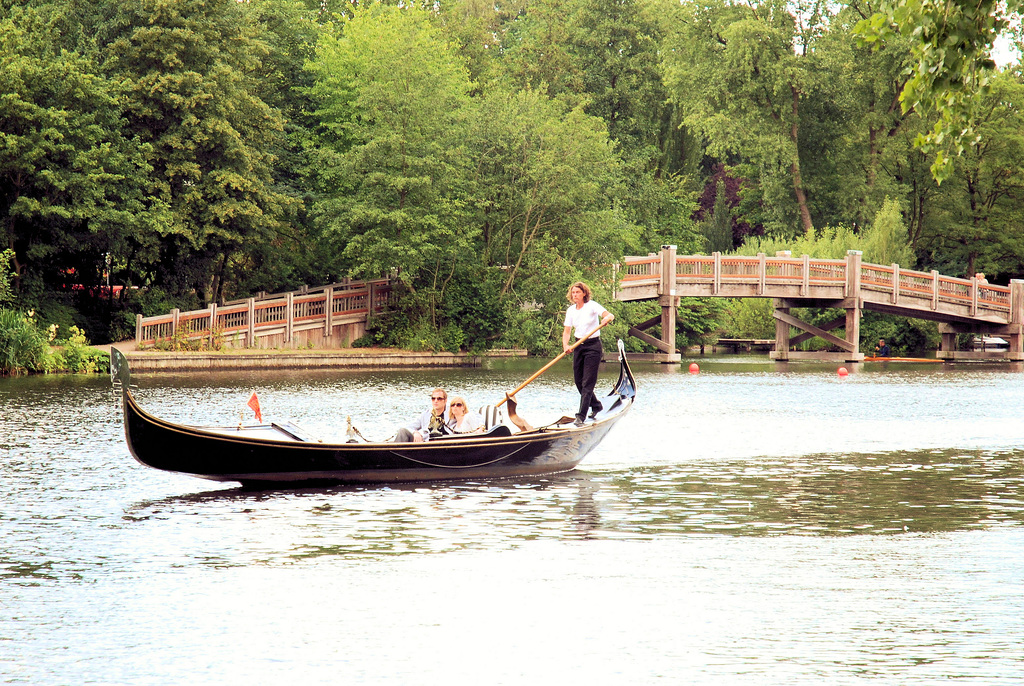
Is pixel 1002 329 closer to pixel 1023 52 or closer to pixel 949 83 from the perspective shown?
pixel 1023 52

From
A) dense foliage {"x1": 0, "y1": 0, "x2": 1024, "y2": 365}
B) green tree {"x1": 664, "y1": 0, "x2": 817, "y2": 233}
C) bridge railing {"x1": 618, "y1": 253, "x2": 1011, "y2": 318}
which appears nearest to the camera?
dense foliage {"x1": 0, "y1": 0, "x2": 1024, "y2": 365}

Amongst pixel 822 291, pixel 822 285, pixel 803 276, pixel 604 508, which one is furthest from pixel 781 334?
pixel 604 508

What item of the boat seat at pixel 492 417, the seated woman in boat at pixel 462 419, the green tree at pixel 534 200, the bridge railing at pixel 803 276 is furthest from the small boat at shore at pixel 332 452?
the bridge railing at pixel 803 276

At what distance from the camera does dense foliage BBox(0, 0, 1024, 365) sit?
3784 cm

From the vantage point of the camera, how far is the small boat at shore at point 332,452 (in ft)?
42.0

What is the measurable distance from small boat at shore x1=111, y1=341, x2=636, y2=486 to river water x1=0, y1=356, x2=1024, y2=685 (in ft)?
0.87

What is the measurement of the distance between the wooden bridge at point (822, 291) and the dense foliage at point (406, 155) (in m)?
1.76

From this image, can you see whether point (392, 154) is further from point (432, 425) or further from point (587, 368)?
point (432, 425)

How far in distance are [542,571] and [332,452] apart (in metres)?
4.37

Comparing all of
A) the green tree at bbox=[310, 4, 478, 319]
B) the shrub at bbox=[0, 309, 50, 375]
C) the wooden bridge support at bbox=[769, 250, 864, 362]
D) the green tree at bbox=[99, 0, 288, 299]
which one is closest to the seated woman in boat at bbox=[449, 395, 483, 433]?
the shrub at bbox=[0, 309, 50, 375]

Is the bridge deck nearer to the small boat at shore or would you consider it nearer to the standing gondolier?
the standing gondolier

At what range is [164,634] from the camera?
25.6 feet

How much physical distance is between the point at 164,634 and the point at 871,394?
25.3m

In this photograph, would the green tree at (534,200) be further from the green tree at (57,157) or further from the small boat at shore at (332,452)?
the small boat at shore at (332,452)
